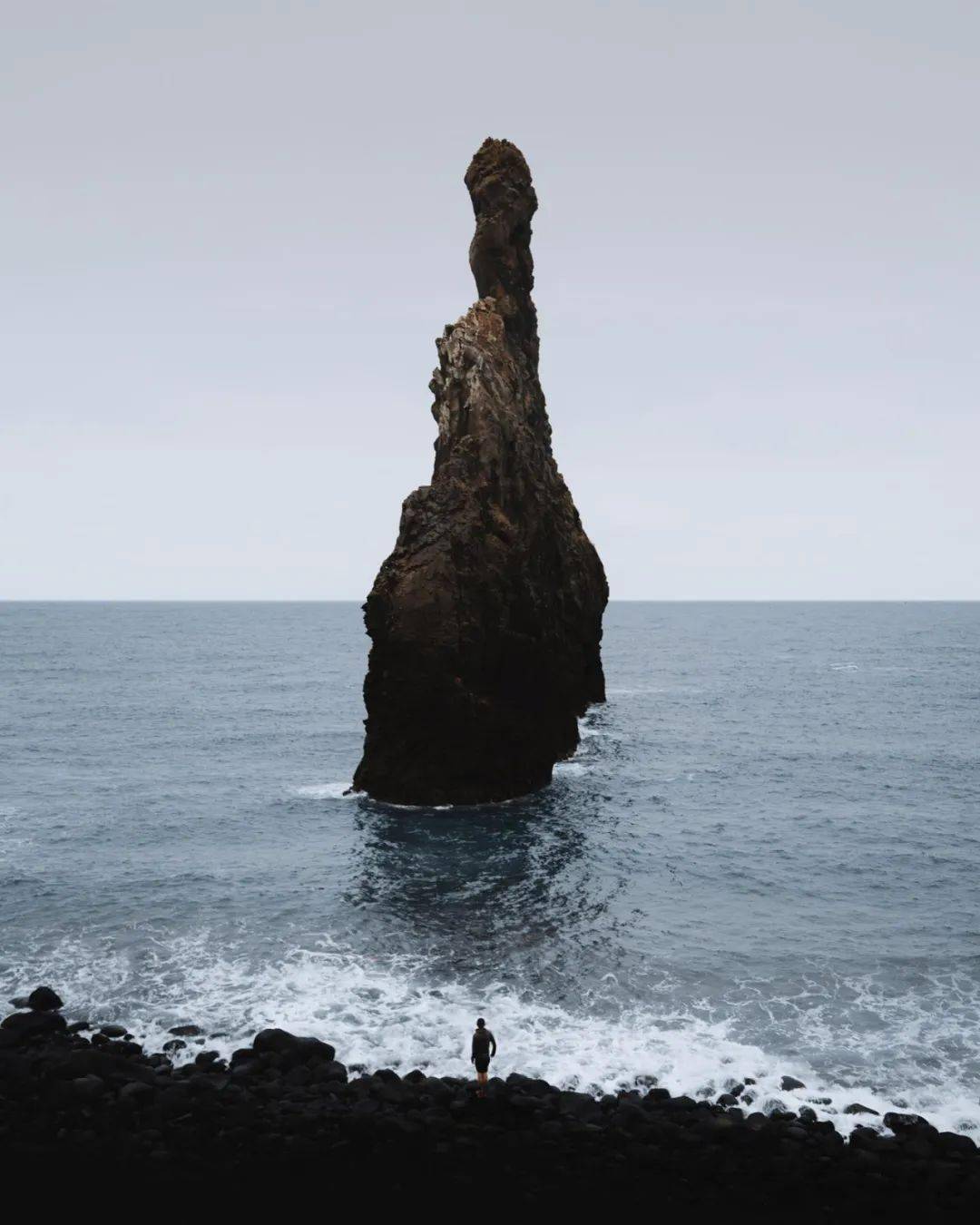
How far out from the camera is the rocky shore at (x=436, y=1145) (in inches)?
770

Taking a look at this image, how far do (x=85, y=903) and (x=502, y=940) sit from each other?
53.6 ft

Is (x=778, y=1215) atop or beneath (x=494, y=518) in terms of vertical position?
beneath

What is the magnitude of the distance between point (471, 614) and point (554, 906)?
16924 millimetres

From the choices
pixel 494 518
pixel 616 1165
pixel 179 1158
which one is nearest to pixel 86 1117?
pixel 179 1158

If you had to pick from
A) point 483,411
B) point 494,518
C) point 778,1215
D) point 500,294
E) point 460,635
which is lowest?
point 778,1215

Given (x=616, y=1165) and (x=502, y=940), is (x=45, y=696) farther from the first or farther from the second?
(x=616, y=1165)

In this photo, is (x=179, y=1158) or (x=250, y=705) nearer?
(x=179, y=1158)

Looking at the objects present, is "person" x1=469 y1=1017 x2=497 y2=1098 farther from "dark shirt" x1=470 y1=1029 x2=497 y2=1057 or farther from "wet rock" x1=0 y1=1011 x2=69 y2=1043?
"wet rock" x1=0 y1=1011 x2=69 y2=1043

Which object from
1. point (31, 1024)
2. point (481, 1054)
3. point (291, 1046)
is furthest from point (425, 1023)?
point (31, 1024)

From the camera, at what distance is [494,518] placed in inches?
2018

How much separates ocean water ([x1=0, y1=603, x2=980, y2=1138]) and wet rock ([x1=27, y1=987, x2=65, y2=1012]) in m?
0.72

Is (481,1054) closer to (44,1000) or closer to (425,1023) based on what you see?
(425,1023)

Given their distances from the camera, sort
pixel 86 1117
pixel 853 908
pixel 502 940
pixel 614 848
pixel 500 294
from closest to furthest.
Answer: pixel 86 1117, pixel 502 940, pixel 853 908, pixel 614 848, pixel 500 294

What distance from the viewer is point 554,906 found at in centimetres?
3594
